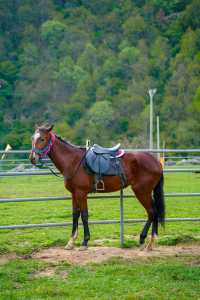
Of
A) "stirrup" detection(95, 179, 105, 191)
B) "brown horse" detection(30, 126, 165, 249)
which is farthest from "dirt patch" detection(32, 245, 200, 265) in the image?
"stirrup" detection(95, 179, 105, 191)

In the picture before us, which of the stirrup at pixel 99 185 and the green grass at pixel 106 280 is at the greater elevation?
the stirrup at pixel 99 185

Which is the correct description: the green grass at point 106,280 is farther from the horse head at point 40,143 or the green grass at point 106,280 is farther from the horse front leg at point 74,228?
the horse head at point 40,143

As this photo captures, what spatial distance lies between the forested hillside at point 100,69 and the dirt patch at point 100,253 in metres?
42.1

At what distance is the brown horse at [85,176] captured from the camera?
8.70 metres

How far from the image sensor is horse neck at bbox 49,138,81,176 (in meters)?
8.77

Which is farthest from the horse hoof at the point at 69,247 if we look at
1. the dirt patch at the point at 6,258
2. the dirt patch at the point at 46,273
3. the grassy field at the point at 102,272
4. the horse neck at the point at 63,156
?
the dirt patch at the point at 46,273

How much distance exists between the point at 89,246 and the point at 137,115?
57069 millimetres

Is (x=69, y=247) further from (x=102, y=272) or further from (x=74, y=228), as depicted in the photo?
(x=102, y=272)

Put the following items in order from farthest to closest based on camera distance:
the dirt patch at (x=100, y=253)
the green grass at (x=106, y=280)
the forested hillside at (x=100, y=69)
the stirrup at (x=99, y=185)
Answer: the forested hillside at (x=100, y=69) < the stirrup at (x=99, y=185) < the dirt patch at (x=100, y=253) < the green grass at (x=106, y=280)

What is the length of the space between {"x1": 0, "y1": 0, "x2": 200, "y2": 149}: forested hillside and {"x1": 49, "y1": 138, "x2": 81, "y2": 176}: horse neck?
42135 millimetres

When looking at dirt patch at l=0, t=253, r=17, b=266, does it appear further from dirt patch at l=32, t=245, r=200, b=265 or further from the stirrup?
the stirrup

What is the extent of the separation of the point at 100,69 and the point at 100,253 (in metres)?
71.9

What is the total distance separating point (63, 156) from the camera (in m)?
8.84

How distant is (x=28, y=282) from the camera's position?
6961 millimetres
